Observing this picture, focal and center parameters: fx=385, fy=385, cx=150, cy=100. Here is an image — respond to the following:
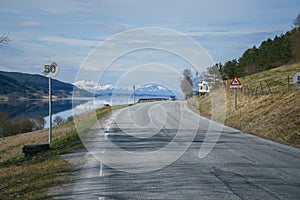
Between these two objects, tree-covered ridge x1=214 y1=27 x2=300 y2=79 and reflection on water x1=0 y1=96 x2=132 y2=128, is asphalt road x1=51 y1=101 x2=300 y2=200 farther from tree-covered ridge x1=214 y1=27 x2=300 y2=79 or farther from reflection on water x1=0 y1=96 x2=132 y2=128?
tree-covered ridge x1=214 y1=27 x2=300 y2=79

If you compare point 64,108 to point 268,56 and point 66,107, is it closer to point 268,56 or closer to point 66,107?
point 66,107

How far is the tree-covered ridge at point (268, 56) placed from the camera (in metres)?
70.4

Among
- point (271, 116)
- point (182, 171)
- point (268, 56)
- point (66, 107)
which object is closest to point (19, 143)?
point (271, 116)

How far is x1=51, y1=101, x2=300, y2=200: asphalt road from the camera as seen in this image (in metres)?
7.73

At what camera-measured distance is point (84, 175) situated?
975cm

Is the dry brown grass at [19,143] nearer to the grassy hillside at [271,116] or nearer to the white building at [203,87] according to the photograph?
the grassy hillside at [271,116]

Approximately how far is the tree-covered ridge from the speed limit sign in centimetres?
5999

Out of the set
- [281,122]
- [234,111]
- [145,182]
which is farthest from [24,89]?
[145,182]

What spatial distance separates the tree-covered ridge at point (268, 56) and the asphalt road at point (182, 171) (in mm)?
58436

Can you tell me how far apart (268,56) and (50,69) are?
6977 centimetres

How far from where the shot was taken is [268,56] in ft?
257

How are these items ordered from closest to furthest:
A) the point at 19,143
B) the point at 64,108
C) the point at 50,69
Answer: the point at 50,69 → the point at 19,143 → the point at 64,108

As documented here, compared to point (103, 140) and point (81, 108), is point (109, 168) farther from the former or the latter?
point (81, 108)

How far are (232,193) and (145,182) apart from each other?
6.74ft
